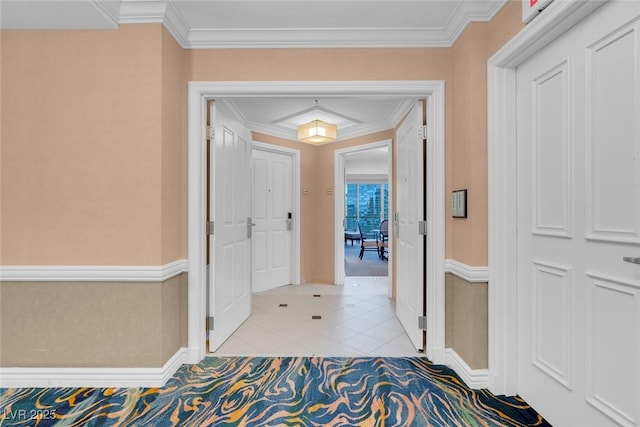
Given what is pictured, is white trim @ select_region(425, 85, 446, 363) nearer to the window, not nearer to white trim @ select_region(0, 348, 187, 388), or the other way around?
white trim @ select_region(0, 348, 187, 388)

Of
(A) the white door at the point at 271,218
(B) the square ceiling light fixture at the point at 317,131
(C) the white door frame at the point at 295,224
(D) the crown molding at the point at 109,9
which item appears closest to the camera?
(D) the crown molding at the point at 109,9

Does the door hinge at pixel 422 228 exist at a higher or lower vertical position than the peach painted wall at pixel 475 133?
lower

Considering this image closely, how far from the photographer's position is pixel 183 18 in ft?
6.28

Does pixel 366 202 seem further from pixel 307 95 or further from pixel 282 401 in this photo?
pixel 282 401

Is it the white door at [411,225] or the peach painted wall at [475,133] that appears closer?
the peach painted wall at [475,133]

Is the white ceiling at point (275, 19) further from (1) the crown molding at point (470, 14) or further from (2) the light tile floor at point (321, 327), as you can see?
(2) the light tile floor at point (321, 327)

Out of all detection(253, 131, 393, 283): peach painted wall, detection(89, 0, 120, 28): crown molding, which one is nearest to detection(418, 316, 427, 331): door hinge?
detection(253, 131, 393, 283): peach painted wall

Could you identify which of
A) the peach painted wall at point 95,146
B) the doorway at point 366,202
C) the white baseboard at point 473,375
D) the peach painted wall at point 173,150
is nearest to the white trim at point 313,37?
the peach painted wall at point 173,150

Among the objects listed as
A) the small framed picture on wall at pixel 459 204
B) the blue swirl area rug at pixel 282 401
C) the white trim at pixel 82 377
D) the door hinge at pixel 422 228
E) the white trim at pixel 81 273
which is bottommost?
the blue swirl area rug at pixel 282 401

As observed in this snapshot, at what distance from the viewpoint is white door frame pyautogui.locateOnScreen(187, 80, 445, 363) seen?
2031 millimetres

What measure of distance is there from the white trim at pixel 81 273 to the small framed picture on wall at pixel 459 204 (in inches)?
75.3

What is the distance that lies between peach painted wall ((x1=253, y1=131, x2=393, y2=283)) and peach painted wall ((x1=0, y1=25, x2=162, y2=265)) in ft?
8.41

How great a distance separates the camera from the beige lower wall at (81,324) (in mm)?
1779

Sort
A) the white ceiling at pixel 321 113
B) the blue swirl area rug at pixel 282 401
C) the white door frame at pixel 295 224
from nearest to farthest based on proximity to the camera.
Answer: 1. the blue swirl area rug at pixel 282 401
2. the white ceiling at pixel 321 113
3. the white door frame at pixel 295 224
